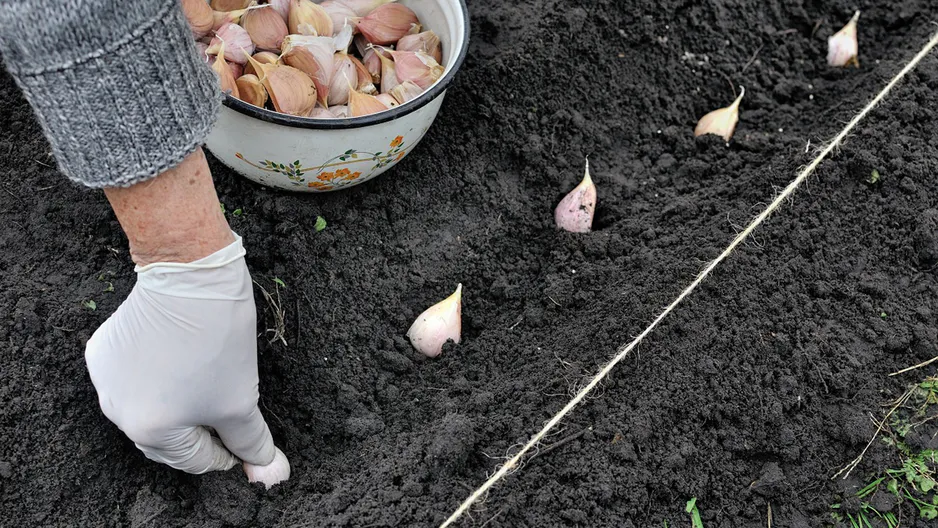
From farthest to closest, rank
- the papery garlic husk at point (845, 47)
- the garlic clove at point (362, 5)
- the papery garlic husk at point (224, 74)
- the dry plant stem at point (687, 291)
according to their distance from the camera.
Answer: the papery garlic husk at point (845, 47) → the garlic clove at point (362, 5) → the papery garlic husk at point (224, 74) → the dry plant stem at point (687, 291)

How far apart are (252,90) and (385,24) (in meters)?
0.40

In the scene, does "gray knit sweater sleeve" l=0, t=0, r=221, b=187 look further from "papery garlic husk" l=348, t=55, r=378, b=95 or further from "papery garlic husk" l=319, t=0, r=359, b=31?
"papery garlic husk" l=319, t=0, r=359, b=31

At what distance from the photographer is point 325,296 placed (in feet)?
5.57

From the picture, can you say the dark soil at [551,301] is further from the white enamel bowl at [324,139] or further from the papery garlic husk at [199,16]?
the papery garlic husk at [199,16]

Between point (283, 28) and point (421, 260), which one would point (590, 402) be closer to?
point (421, 260)

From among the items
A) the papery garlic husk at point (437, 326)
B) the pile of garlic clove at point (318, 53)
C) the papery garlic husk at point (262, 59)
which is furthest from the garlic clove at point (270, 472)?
the papery garlic husk at point (262, 59)

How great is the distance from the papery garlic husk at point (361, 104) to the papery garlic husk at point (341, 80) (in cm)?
7

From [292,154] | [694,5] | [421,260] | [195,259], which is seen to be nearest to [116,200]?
[195,259]

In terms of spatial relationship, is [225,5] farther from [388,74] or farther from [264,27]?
[388,74]

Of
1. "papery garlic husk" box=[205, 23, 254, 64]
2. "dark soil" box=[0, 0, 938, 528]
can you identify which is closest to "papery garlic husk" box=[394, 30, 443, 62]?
"dark soil" box=[0, 0, 938, 528]

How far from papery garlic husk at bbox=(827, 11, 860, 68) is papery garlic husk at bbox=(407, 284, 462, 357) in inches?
57.4

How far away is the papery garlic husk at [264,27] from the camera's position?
65.2 inches

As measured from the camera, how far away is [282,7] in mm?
1733

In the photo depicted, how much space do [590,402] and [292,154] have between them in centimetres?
78
